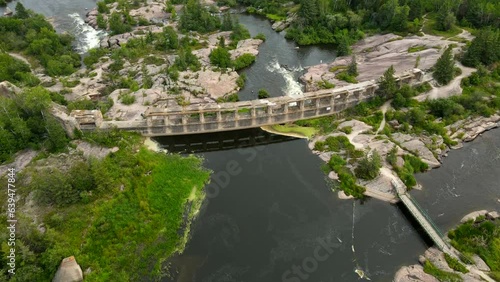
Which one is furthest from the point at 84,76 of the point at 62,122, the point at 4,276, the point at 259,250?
the point at 259,250

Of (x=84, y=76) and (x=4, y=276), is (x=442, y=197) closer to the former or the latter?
(x=4, y=276)

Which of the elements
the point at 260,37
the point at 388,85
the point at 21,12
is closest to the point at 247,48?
the point at 260,37

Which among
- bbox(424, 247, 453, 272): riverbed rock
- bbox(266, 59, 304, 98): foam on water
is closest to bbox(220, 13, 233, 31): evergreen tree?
bbox(266, 59, 304, 98): foam on water

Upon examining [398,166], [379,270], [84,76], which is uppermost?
[84,76]

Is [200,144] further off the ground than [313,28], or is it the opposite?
[313,28]

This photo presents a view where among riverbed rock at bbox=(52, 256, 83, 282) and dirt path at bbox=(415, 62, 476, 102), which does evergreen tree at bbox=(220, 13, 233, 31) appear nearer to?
dirt path at bbox=(415, 62, 476, 102)

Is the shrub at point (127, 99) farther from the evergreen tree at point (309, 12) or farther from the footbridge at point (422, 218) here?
the evergreen tree at point (309, 12)

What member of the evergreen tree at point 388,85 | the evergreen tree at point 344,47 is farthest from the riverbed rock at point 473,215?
the evergreen tree at point 344,47
